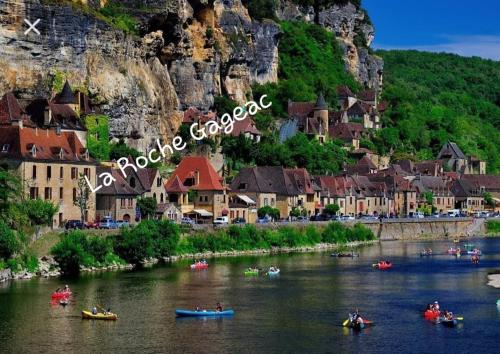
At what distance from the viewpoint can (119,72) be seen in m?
104

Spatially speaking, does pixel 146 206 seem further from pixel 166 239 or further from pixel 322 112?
pixel 322 112

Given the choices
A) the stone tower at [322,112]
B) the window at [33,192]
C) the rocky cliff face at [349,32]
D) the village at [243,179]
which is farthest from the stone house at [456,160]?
the window at [33,192]

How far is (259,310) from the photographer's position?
58.3 metres

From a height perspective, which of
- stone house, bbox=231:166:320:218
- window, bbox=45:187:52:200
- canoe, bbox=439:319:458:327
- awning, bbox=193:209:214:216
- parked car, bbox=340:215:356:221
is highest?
stone house, bbox=231:166:320:218

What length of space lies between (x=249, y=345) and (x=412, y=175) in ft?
316

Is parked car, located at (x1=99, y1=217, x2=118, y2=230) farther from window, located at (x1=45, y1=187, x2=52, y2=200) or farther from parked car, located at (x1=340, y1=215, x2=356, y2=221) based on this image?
parked car, located at (x1=340, y1=215, x2=356, y2=221)

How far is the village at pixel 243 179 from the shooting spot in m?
80.9

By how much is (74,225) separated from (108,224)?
3.19 m

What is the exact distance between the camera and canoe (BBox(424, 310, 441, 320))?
55859 mm

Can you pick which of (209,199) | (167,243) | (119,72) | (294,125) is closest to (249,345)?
(167,243)

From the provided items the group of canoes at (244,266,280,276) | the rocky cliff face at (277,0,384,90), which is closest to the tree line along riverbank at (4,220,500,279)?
the group of canoes at (244,266,280,276)

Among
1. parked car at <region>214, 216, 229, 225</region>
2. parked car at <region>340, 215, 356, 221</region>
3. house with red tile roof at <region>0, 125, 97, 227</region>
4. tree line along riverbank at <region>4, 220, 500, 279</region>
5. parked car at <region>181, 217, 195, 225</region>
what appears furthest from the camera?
parked car at <region>340, 215, 356, 221</region>

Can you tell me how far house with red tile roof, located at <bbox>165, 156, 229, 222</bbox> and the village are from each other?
110mm

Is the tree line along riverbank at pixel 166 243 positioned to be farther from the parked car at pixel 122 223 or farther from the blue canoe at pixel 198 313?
the blue canoe at pixel 198 313
